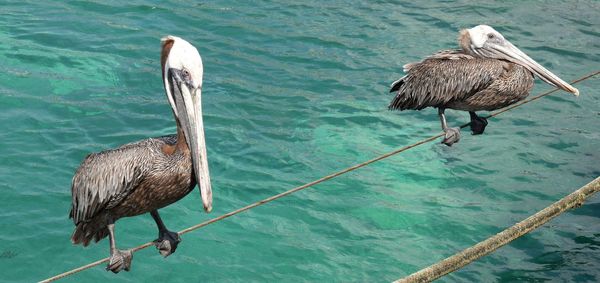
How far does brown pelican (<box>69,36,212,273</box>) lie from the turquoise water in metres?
Result: 3.10

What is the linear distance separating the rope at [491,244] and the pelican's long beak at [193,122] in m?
1.29

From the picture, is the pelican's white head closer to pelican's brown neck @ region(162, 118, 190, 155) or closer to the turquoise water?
pelican's brown neck @ region(162, 118, 190, 155)

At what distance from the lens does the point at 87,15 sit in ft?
41.8

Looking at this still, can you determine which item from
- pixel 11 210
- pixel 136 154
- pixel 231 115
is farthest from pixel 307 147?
pixel 136 154

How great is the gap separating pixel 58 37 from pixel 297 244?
5640mm

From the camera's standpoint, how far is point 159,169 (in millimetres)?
4133

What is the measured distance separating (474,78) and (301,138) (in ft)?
14.0

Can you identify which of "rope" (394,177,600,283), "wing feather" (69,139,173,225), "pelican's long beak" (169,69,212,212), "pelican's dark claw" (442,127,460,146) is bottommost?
"rope" (394,177,600,283)

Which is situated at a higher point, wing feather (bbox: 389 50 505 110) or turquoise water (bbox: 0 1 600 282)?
wing feather (bbox: 389 50 505 110)

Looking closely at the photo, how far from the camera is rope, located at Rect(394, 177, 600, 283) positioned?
4.80 m

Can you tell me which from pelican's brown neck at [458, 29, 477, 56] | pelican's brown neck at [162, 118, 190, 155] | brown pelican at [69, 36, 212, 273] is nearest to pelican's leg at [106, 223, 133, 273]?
brown pelican at [69, 36, 212, 273]

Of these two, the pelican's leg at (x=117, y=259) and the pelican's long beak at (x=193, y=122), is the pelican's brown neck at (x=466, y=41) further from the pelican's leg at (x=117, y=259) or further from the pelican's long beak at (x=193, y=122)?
the pelican's leg at (x=117, y=259)

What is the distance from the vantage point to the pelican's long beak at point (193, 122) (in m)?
3.95

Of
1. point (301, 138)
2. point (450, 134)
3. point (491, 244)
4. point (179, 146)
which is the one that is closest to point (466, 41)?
point (450, 134)
